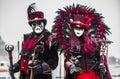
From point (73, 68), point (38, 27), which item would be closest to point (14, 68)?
point (38, 27)

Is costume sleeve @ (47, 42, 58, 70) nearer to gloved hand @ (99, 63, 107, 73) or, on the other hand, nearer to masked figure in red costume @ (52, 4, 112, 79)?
masked figure in red costume @ (52, 4, 112, 79)

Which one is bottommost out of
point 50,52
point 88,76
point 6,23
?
point 88,76

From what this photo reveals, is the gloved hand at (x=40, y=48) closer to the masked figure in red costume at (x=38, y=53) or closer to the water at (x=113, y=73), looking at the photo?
the masked figure in red costume at (x=38, y=53)

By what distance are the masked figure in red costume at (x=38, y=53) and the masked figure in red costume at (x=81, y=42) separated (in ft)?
0.35

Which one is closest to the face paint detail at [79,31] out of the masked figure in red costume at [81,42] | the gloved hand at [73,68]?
the masked figure in red costume at [81,42]

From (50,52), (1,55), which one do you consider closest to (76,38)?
(50,52)

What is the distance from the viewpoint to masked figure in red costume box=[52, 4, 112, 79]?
2.33m

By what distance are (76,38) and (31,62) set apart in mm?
344

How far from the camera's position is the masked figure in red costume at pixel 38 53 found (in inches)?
96.7

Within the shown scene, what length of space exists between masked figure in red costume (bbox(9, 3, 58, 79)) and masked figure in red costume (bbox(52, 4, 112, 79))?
11 centimetres

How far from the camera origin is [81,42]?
2340 millimetres

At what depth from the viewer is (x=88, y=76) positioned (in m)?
2.33

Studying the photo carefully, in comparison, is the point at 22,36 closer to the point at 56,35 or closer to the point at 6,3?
the point at 6,3

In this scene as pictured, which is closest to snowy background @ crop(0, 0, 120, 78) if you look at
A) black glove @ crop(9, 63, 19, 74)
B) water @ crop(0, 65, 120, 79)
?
water @ crop(0, 65, 120, 79)
